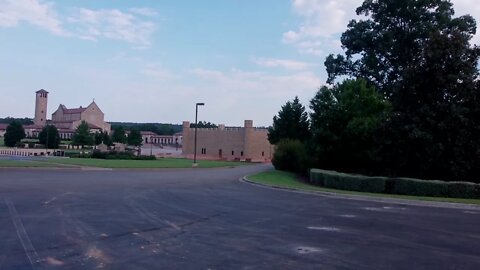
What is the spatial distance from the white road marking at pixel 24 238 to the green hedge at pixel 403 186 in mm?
16915

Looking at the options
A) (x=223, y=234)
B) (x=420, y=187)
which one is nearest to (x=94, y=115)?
(x=420, y=187)

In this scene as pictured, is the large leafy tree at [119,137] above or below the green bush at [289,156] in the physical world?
above

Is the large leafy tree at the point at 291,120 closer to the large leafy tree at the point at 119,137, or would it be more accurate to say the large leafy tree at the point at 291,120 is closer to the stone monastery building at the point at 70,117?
the large leafy tree at the point at 119,137

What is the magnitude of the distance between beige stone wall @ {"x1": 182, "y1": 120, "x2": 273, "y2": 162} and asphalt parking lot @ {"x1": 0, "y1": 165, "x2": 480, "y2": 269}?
227 feet

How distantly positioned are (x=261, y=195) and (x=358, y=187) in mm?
6600

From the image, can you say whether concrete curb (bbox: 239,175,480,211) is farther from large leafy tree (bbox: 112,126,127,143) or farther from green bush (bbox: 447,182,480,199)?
large leafy tree (bbox: 112,126,127,143)

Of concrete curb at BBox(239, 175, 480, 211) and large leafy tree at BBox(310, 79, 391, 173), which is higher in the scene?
large leafy tree at BBox(310, 79, 391, 173)

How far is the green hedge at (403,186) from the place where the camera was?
2314 cm

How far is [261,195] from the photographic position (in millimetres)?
21875

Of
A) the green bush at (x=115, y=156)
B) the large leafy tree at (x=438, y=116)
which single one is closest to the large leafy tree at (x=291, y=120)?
the green bush at (x=115, y=156)

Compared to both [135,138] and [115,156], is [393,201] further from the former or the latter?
[135,138]

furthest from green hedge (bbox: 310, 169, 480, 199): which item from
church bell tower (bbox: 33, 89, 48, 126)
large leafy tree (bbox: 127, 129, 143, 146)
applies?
church bell tower (bbox: 33, 89, 48, 126)

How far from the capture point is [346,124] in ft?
113

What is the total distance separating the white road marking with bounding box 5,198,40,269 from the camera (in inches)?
328
